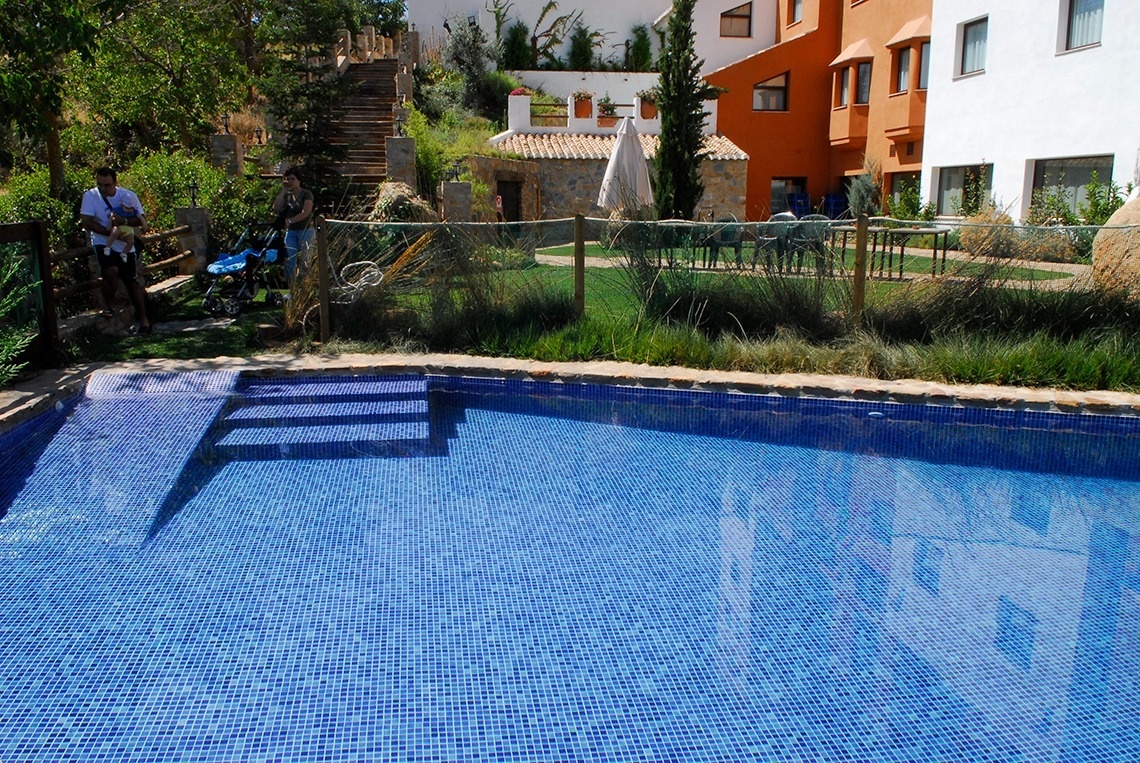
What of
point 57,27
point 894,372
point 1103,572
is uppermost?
point 57,27

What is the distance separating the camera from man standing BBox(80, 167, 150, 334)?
8.80 metres

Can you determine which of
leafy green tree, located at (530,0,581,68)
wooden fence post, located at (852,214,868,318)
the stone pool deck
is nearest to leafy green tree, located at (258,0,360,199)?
the stone pool deck

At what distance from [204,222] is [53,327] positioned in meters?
5.02

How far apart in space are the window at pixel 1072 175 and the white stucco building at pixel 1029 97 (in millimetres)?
20

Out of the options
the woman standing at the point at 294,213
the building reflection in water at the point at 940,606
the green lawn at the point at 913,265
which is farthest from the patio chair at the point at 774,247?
the woman standing at the point at 294,213

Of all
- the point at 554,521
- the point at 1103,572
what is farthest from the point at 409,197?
the point at 1103,572

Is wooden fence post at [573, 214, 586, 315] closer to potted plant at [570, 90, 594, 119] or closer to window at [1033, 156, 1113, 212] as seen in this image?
window at [1033, 156, 1113, 212]

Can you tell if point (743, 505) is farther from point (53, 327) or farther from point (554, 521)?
point (53, 327)

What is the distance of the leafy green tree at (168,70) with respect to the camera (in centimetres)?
1341

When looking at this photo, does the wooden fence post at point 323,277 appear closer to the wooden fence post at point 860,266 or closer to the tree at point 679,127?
the wooden fence post at point 860,266

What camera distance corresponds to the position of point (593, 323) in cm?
884

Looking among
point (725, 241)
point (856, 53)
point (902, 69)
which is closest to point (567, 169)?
point (856, 53)

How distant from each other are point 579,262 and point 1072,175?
13323 millimetres

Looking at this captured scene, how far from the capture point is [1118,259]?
840 cm
